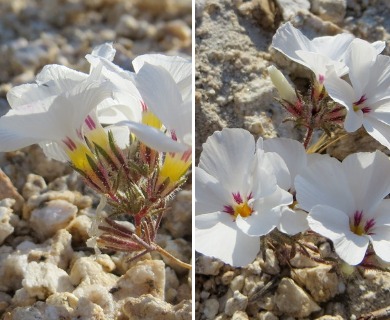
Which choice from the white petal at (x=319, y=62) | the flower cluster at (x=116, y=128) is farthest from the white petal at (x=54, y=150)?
the white petal at (x=319, y=62)

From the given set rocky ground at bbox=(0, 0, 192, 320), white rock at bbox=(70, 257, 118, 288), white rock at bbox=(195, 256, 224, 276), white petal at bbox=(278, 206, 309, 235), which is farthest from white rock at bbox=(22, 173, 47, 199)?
white petal at bbox=(278, 206, 309, 235)

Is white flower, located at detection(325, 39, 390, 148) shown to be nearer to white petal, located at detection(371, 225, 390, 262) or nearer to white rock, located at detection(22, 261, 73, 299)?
white petal, located at detection(371, 225, 390, 262)

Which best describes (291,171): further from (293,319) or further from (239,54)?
(239,54)

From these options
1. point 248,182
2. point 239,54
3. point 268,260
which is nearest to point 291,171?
point 248,182

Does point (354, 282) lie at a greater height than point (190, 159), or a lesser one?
lesser

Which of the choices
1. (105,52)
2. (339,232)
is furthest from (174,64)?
(339,232)

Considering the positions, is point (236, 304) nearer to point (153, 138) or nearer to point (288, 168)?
point (288, 168)

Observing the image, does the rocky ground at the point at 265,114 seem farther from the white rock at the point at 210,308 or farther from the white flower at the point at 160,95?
the white flower at the point at 160,95
